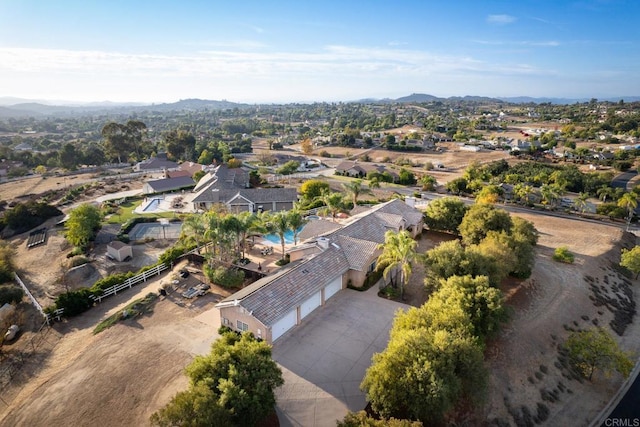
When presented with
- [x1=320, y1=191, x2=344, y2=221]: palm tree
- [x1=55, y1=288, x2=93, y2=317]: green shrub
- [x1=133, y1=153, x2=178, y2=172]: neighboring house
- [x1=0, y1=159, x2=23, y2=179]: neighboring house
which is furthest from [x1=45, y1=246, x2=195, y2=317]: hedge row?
[x1=0, y1=159, x2=23, y2=179]: neighboring house

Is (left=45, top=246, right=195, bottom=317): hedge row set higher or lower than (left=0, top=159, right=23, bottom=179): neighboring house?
higher

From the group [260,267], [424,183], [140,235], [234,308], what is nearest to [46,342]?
[234,308]

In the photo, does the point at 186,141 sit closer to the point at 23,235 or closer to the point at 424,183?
the point at 23,235

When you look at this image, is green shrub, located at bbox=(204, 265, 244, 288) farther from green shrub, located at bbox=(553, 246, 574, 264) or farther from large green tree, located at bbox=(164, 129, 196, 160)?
large green tree, located at bbox=(164, 129, 196, 160)

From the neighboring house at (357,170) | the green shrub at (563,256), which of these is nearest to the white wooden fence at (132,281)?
the green shrub at (563,256)

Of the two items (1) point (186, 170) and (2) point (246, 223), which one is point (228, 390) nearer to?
(2) point (246, 223)

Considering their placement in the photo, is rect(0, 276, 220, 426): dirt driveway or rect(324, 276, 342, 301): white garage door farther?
rect(324, 276, 342, 301): white garage door

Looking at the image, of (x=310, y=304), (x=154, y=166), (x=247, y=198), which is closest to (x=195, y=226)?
(x=310, y=304)
